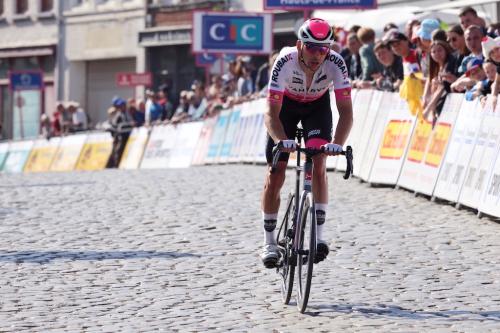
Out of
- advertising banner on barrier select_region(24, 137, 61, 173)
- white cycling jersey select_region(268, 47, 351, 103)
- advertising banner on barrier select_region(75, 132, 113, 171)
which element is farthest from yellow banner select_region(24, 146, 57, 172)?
white cycling jersey select_region(268, 47, 351, 103)

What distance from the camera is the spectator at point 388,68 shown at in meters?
19.4

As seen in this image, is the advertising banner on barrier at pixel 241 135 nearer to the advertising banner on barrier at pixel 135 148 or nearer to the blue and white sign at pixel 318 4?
the blue and white sign at pixel 318 4

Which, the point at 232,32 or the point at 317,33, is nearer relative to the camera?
the point at 317,33

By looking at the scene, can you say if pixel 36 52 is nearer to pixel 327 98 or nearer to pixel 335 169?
pixel 335 169

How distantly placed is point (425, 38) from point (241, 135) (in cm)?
982

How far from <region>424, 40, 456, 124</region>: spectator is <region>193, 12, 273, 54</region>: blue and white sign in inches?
585

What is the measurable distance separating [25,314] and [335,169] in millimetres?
13235

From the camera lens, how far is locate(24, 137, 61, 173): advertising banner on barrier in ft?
129

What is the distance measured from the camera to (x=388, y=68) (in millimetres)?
20109

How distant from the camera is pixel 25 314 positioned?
954cm

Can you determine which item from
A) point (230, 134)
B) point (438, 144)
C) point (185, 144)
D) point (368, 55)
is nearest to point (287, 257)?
Result: point (438, 144)

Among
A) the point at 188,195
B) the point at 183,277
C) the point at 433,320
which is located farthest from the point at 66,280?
the point at 188,195

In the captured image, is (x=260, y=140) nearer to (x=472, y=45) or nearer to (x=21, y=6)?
(x=472, y=45)

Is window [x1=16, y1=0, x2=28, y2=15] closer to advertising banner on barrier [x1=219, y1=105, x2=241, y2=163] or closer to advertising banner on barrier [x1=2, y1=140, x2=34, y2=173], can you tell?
advertising banner on barrier [x1=2, y1=140, x2=34, y2=173]
